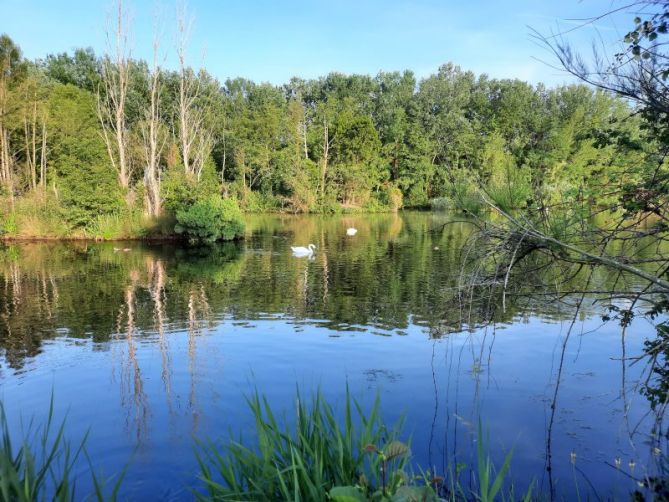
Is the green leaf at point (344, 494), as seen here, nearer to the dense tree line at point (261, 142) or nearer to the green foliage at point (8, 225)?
the dense tree line at point (261, 142)

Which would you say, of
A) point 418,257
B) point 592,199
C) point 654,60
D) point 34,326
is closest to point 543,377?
point 592,199

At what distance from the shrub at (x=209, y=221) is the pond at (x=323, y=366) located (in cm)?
820

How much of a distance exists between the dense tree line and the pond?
1.35 m

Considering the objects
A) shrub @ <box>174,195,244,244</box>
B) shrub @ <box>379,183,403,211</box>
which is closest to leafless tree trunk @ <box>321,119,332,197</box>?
shrub @ <box>379,183,403,211</box>

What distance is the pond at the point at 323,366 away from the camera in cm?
526

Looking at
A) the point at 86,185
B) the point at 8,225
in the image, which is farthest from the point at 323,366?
the point at 8,225

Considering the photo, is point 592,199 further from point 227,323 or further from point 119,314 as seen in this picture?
point 119,314

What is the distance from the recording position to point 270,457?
347cm

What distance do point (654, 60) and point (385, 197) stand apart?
161 ft

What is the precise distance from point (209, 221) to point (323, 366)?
17109 millimetres

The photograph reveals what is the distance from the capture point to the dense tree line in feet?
14.9

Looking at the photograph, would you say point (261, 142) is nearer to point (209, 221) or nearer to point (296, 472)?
point (209, 221)

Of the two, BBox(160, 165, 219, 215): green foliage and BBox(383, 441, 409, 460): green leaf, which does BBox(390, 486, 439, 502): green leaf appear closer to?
BBox(383, 441, 409, 460): green leaf

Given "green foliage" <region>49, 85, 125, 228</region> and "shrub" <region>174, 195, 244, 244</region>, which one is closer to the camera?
"shrub" <region>174, 195, 244, 244</region>
